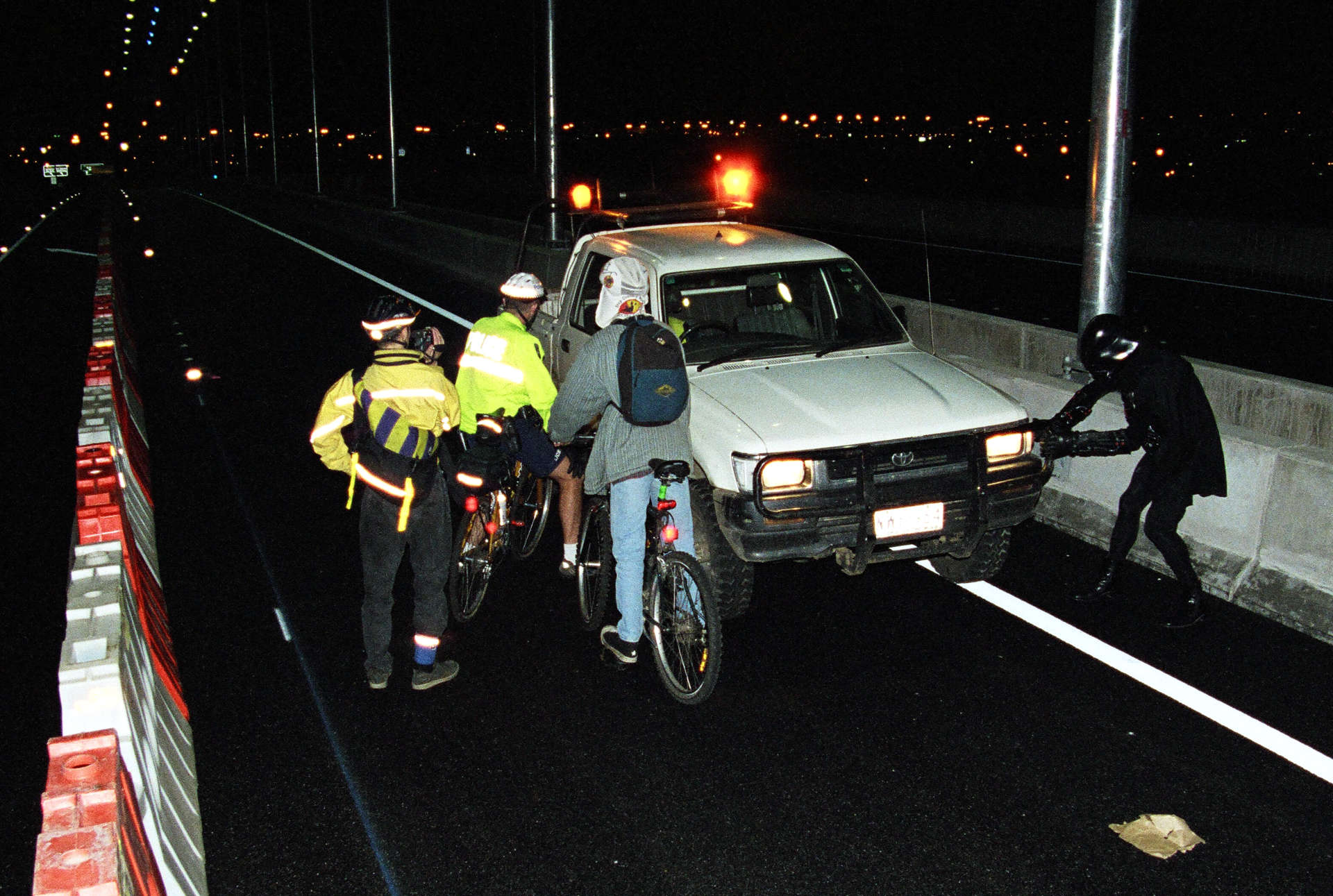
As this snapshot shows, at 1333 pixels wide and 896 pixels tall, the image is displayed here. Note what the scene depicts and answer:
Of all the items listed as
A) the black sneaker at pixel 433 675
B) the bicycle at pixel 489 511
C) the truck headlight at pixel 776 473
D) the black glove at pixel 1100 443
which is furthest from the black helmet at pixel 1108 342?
the black sneaker at pixel 433 675

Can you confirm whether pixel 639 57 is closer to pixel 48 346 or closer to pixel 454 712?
pixel 48 346

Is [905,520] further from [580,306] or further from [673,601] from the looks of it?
[580,306]

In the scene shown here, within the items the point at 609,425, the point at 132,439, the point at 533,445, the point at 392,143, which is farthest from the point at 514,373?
the point at 392,143

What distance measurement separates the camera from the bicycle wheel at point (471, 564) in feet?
22.2

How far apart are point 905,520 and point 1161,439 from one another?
1.32 metres

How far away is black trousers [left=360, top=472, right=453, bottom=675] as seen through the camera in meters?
5.70

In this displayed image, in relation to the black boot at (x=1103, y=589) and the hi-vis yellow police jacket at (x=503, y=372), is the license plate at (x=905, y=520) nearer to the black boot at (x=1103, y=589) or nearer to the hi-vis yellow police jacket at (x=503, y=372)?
the black boot at (x=1103, y=589)

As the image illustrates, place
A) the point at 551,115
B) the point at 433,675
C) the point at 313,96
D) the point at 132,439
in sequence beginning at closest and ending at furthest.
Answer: the point at 433,675
the point at 132,439
the point at 551,115
the point at 313,96

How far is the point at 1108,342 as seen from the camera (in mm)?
6359

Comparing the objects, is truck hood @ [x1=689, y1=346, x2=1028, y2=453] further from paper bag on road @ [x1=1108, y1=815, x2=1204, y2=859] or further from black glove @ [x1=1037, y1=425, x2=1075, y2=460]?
paper bag on road @ [x1=1108, y1=815, x2=1204, y2=859]

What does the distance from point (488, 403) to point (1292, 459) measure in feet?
13.1

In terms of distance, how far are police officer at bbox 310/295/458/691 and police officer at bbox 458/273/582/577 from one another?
0.70m

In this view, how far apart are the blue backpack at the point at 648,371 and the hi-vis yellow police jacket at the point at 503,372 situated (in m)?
0.87

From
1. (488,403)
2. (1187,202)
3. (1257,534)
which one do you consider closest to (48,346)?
(488,403)
